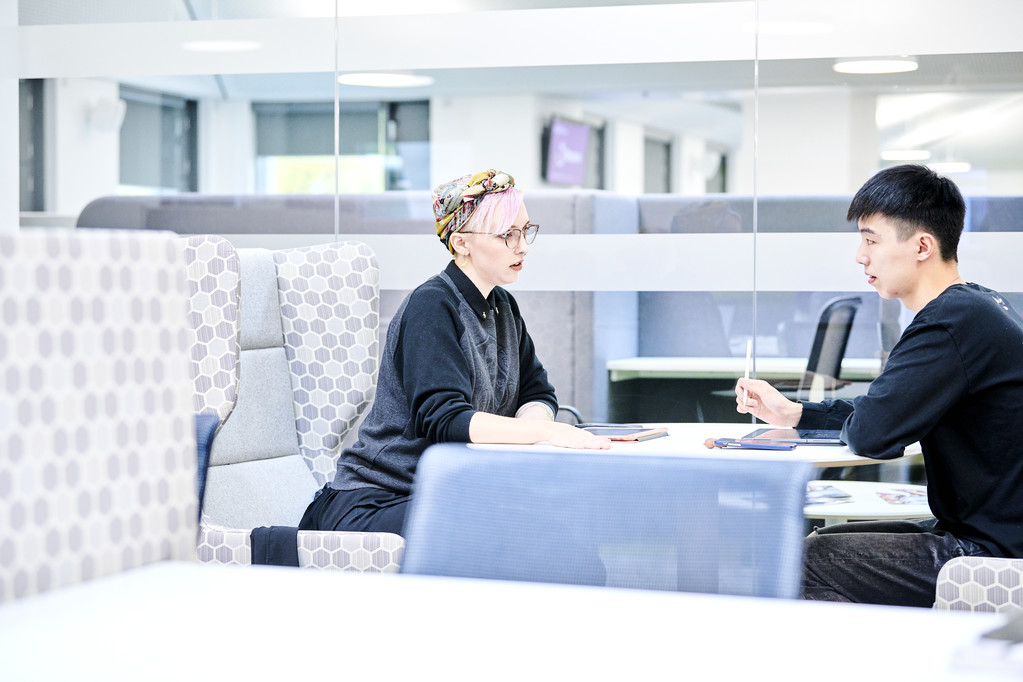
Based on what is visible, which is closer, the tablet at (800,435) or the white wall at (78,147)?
the tablet at (800,435)

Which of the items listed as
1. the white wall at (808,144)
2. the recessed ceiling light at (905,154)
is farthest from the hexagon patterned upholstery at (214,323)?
the recessed ceiling light at (905,154)

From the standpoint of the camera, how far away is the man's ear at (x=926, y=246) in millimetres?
2256

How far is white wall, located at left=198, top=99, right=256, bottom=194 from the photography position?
4352 mm

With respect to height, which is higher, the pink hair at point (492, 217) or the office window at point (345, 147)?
the office window at point (345, 147)

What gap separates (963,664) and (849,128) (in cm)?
347

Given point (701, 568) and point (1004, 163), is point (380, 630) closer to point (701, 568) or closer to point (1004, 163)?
point (701, 568)

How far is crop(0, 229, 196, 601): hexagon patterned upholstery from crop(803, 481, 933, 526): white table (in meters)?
1.61

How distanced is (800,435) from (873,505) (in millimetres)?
381

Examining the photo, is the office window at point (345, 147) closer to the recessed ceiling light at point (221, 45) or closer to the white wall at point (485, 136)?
the white wall at point (485, 136)

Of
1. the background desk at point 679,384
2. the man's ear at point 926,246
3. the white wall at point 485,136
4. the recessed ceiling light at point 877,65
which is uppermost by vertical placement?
the recessed ceiling light at point 877,65

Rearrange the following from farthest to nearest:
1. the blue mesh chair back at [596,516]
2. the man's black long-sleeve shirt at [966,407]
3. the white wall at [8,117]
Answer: the white wall at [8,117], the man's black long-sleeve shirt at [966,407], the blue mesh chair back at [596,516]

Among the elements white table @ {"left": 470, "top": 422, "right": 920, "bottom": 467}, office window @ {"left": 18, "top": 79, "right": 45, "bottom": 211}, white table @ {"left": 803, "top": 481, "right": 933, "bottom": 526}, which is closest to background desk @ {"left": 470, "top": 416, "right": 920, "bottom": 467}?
white table @ {"left": 470, "top": 422, "right": 920, "bottom": 467}

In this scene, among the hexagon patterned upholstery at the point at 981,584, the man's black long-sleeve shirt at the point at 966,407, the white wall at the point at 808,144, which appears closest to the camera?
the hexagon patterned upholstery at the point at 981,584

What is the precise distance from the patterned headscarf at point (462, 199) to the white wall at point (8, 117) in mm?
2472
